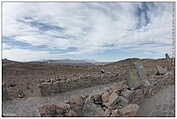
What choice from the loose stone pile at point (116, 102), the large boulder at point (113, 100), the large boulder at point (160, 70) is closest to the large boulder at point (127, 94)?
the loose stone pile at point (116, 102)

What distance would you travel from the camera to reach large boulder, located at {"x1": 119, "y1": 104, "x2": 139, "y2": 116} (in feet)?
13.5

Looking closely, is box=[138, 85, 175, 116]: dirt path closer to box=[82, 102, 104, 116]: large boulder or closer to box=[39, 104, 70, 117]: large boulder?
box=[82, 102, 104, 116]: large boulder

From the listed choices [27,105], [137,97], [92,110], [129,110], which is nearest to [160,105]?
[137,97]

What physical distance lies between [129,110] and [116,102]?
473 mm

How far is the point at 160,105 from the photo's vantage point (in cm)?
461

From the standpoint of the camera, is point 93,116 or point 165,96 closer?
point 93,116

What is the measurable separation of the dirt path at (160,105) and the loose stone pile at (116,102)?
0.12m

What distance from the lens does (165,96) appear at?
15.7 ft

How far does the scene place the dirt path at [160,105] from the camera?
4.38 metres

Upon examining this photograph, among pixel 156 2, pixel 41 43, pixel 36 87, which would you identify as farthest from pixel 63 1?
pixel 36 87

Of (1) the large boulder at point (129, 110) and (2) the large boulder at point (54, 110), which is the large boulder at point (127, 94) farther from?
(2) the large boulder at point (54, 110)

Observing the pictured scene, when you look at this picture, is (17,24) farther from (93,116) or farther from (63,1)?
(93,116)

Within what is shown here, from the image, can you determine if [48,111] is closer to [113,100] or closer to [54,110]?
[54,110]

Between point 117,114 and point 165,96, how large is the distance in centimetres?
120
